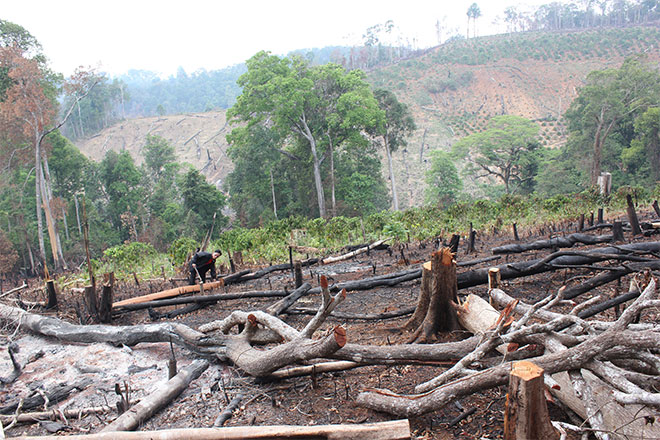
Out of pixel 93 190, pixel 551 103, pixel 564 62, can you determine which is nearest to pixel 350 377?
pixel 93 190

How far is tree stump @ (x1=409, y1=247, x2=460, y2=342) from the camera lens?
4164 mm

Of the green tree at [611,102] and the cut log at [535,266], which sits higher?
the green tree at [611,102]

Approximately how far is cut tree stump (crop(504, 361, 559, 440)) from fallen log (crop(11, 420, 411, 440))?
0.66 m

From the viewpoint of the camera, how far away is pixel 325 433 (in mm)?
2645

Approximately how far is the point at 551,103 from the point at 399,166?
25.5 metres

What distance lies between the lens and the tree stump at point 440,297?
164 inches

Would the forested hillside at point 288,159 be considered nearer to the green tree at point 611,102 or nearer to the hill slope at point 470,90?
the green tree at point 611,102

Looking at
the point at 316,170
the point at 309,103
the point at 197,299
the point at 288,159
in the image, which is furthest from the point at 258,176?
the point at 197,299

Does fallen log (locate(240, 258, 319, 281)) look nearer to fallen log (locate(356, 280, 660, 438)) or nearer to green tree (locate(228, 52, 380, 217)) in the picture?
fallen log (locate(356, 280, 660, 438))

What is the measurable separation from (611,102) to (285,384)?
1253 inches

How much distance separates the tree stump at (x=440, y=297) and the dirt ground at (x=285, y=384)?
16 cm

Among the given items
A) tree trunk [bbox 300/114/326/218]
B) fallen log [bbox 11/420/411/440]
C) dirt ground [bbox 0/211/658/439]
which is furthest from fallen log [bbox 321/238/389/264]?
tree trunk [bbox 300/114/326/218]

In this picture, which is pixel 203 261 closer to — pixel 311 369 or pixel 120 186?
pixel 311 369

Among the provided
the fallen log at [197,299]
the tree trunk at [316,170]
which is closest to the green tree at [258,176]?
the tree trunk at [316,170]
